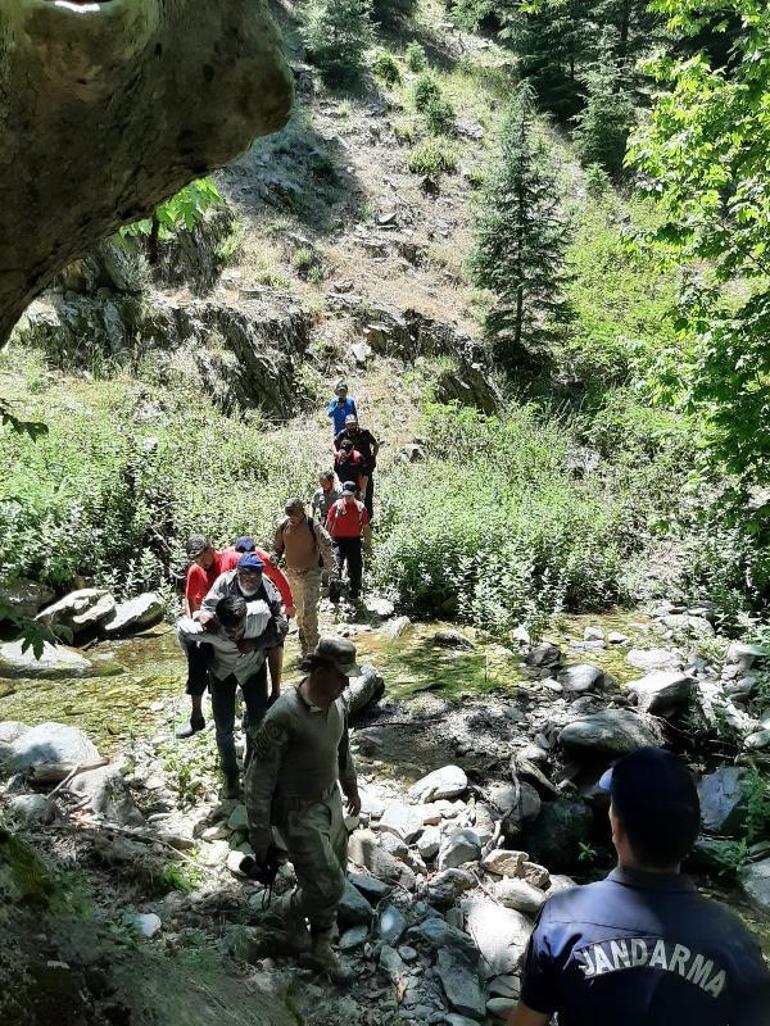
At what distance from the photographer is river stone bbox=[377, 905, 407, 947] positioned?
4.05 m

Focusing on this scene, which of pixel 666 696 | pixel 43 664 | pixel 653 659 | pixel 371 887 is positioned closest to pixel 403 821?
pixel 371 887

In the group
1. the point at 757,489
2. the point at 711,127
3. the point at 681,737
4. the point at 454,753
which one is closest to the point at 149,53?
the point at 454,753

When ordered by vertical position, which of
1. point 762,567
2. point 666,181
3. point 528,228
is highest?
point 528,228

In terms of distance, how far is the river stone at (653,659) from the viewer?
27.3 feet

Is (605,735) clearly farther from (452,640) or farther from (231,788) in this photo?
(452,640)

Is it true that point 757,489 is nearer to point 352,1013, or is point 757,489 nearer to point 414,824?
point 414,824

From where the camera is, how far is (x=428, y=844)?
4992 mm

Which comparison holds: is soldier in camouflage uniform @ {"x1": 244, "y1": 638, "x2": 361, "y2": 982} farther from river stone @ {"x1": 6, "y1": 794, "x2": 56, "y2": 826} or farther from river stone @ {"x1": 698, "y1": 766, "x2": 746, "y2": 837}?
river stone @ {"x1": 698, "y1": 766, "x2": 746, "y2": 837}

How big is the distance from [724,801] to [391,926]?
308cm

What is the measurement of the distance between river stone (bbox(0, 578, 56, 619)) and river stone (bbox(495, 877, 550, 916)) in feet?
20.5

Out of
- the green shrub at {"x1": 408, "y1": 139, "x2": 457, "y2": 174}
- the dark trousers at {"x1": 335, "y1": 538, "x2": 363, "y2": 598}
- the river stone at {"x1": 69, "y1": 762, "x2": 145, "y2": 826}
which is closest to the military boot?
the river stone at {"x1": 69, "y1": 762, "x2": 145, "y2": 826}

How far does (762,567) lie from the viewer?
8820 mm

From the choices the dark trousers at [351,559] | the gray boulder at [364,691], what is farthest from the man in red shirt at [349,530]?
the gray boulder at [364,691]

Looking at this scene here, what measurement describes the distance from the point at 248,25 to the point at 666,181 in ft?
22.5
